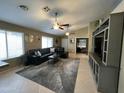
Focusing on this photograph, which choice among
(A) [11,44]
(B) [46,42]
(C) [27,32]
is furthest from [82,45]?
(A) [11,44]

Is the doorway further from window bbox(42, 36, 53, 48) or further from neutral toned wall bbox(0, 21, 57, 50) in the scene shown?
neutral toned wall bbox(0, 21, 57, 50)

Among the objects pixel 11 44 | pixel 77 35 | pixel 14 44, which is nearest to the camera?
pixel 11 44

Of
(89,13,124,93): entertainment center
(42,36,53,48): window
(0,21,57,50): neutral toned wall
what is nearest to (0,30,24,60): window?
(0,21,57,50): neutral toned wall

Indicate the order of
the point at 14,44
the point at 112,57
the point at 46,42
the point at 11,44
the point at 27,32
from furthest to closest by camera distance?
the point at 46,42 < the point at 27,32 < the point at 14,44 < the point at 11,44 < the point at 112,57

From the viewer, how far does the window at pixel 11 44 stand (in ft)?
13.8

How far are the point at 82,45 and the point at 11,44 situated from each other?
8.38 meters

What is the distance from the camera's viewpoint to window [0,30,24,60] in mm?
4195

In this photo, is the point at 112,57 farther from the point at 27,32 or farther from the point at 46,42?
the point at 46,42

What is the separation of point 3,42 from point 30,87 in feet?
9.27

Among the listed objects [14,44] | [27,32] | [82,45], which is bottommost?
[82,45]

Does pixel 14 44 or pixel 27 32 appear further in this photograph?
pixel 27 32

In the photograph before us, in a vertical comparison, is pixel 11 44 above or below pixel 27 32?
below

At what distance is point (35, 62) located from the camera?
5199 mm

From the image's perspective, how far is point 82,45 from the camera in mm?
11102
